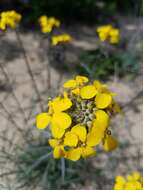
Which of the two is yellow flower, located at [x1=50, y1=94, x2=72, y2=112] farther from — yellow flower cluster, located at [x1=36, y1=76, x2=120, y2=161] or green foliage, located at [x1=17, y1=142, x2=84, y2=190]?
green foliage, located at [x1=17, y1=142, x2=84, y2=190]

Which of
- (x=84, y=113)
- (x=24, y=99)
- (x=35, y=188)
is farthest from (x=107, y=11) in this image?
(x=84, y=113)

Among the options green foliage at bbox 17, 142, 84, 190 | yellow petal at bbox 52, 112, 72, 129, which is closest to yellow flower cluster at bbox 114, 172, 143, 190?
green foliage at bbox 17, 142, 84, 190

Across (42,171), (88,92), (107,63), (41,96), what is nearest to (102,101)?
(88,92)

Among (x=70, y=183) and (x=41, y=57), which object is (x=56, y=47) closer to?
(x=41, y=57)

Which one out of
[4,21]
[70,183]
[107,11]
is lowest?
[70,183]

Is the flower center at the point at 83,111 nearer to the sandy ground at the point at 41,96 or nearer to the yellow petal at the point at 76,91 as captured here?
the yellow petal at the point at 76,91

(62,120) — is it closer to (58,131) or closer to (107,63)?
(58,131)
